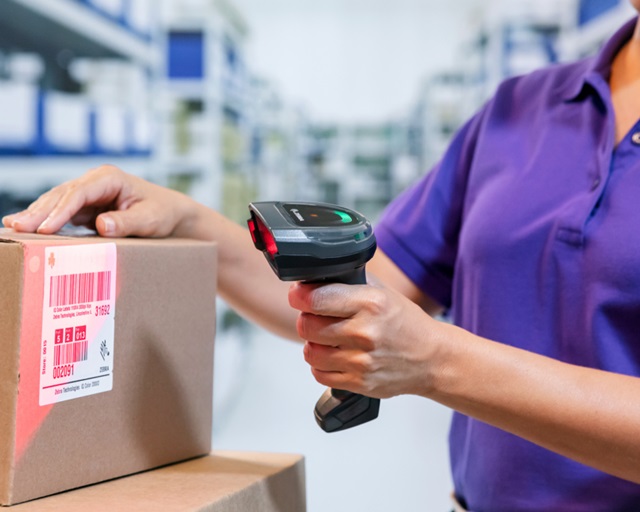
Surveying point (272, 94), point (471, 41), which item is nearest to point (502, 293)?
point (471, 41)

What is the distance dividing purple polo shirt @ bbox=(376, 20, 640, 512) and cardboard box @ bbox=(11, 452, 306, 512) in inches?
12.0

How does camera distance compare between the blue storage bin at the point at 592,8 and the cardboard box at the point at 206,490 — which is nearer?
the cardboard box at the point at 206,490

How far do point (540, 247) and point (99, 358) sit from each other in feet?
1.94

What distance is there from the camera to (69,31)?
304cm

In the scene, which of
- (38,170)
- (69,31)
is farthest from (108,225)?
(69,31)

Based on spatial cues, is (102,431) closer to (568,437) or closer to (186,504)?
(186,504)

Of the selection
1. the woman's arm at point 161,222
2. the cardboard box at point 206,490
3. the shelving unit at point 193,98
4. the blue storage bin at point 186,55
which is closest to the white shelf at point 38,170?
the woman's arm at point 161,222

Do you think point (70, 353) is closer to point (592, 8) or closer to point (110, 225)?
point (110, 225)

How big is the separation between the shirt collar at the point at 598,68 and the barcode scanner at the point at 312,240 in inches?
21.8

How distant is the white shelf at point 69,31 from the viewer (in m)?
2.37

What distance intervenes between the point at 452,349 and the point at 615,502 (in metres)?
0.36

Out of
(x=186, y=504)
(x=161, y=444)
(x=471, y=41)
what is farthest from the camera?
(x=471, y=41)

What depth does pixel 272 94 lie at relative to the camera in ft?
29.3

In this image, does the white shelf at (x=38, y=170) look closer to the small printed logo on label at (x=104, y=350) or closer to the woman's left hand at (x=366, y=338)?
the small printed logo on label at (x=104, y=350)
